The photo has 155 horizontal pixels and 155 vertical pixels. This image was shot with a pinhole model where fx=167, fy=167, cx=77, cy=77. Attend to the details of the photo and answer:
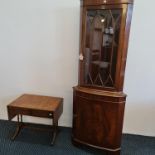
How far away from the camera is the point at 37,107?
7.15 feet

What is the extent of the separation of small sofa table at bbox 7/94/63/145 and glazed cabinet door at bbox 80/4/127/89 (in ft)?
1.73

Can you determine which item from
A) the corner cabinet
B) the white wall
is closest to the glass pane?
the corner cabinet

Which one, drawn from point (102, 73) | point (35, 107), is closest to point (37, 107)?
point (35, 107)

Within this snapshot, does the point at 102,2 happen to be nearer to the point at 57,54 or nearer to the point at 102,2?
Answer: the point at 102,2

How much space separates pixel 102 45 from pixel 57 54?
2.44ft

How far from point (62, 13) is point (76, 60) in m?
0.66

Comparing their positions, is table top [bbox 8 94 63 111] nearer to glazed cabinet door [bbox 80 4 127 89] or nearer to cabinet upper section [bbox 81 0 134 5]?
glazed cabinet door [bbox 80 4 127 89]

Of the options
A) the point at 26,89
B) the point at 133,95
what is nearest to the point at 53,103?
the point at 26,89

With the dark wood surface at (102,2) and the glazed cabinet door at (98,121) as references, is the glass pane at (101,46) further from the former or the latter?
the glazed cabinet door at (98,121)

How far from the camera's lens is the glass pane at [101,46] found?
183cm

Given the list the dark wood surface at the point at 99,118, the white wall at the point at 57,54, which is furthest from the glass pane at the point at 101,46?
→ the white wall at the point at 57,54

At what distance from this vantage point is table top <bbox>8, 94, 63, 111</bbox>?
2.18m

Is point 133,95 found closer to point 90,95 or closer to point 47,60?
point 90,95

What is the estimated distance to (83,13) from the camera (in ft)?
6.10
